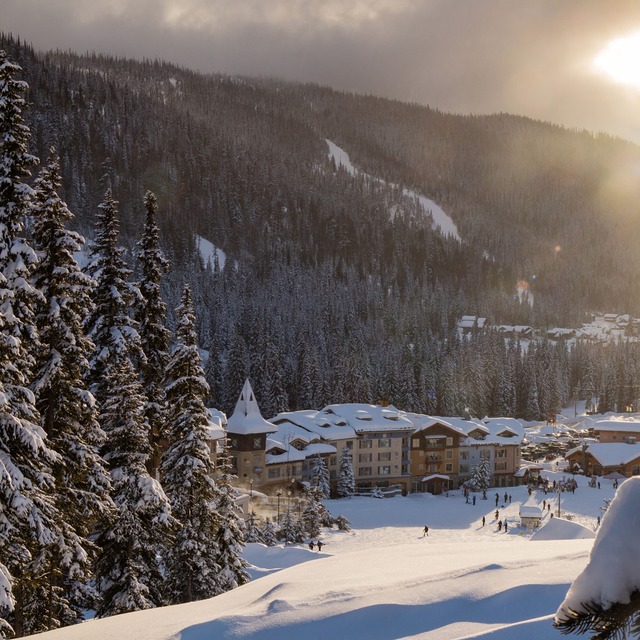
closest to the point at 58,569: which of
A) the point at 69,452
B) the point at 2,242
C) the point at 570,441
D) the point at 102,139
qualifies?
the point at 69,452

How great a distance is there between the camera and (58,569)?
1662 cm

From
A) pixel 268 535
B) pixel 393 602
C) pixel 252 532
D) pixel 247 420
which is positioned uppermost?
pixel 393 602

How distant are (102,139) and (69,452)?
19912cm

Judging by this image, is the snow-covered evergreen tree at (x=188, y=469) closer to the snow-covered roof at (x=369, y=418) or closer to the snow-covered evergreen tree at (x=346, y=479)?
the snow-covered evergreen tree at (x=346, y=479)

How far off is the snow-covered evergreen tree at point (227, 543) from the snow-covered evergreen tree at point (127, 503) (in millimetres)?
3593

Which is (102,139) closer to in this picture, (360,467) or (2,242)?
(360,467)

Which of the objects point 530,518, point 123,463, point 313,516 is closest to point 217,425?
point 313,516

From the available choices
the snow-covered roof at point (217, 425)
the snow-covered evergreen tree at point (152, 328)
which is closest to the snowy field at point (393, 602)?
the snow-covered evergreen tree at point (152, 328)

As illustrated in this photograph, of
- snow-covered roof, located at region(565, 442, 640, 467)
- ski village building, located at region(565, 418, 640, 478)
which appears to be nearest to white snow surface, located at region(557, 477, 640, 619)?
ski village building, located at region(565, 418, 640, 478)

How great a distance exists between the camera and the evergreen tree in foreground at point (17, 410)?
13.7 meters

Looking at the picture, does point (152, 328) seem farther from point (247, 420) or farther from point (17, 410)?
point (247, 420)

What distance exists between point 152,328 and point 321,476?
1792 inches

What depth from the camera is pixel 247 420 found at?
64.4 metres

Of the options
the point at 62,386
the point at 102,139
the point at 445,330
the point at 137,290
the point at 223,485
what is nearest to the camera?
the point at 62,386
